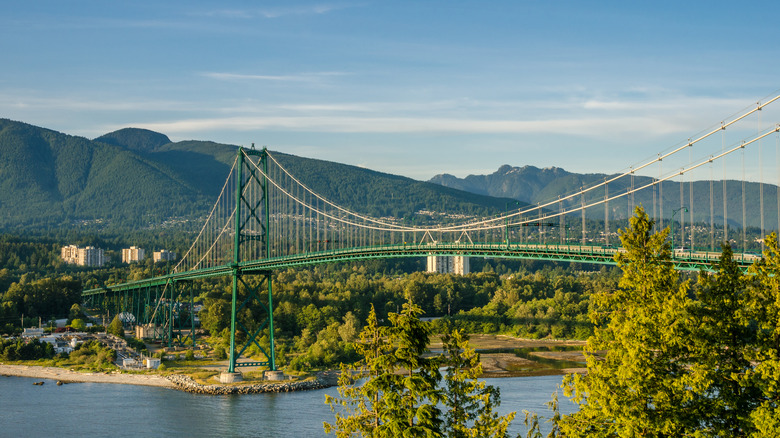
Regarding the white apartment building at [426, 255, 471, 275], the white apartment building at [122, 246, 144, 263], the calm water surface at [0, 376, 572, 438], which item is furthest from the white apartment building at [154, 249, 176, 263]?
the calm water surface at [0, 376, 572, 438]

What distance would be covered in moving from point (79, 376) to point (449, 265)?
95.1 metres

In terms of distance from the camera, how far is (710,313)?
17.1 meters

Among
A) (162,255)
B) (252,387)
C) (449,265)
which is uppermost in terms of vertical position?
(162,255)

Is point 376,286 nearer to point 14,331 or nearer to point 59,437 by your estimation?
point 14,331

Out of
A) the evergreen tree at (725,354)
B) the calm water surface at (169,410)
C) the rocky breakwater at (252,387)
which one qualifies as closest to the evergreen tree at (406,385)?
the evergreen tree at (725,354)

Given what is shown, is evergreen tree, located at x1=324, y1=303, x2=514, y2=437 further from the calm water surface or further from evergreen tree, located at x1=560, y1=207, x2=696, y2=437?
the calm water surface

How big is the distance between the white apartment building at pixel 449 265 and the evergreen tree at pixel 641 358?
101 meters

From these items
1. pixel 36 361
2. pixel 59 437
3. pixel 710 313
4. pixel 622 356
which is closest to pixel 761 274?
pixel 710 313

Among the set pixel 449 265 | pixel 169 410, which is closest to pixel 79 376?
pixel 169 410

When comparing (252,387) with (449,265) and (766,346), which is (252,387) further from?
(449,265)

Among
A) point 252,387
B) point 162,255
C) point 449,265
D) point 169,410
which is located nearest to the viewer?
point 169,410

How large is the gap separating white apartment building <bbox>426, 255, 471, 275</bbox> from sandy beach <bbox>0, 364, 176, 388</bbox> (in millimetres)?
72006

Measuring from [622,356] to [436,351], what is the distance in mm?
44046

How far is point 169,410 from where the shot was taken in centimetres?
4084
